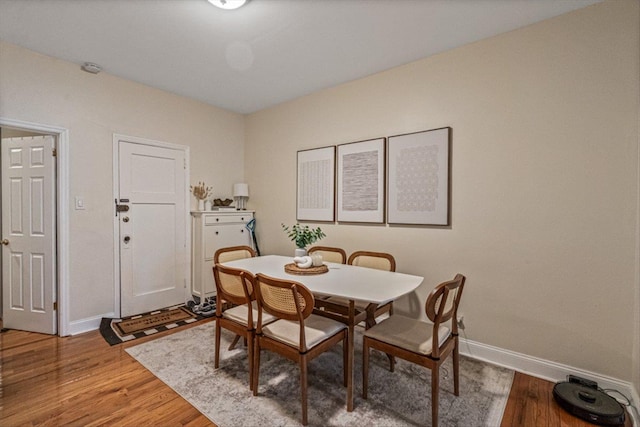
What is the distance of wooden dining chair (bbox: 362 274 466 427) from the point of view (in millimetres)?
1622

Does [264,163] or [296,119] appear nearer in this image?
[296,119]

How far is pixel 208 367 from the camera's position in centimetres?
229

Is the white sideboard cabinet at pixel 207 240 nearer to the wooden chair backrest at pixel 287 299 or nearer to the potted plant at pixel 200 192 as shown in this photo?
the potted plant at pixel 200 192

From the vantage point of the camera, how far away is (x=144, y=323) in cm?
312

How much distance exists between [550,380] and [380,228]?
1750 mm

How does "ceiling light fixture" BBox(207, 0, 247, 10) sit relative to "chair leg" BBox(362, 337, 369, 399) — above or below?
above

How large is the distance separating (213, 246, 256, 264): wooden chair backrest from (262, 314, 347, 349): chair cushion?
1.05 meters

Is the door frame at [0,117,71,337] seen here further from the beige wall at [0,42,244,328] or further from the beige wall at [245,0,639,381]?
the beige wall at [245,0,639,381]

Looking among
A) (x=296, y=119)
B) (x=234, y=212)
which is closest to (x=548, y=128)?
(x=296, y=119)

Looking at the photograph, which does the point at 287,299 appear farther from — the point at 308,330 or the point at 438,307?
the point at 438,307

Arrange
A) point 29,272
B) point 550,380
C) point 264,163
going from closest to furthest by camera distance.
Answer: point 550,380
point 29,272
point 264,163

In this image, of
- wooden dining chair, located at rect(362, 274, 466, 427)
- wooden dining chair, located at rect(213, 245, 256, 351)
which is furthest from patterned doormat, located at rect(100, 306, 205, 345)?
wooden dining chair, located at rect(362, 274, 466, 427)

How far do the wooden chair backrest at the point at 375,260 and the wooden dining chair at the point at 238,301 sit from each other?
1.06 metres

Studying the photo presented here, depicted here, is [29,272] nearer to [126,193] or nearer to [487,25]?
[126,193]
